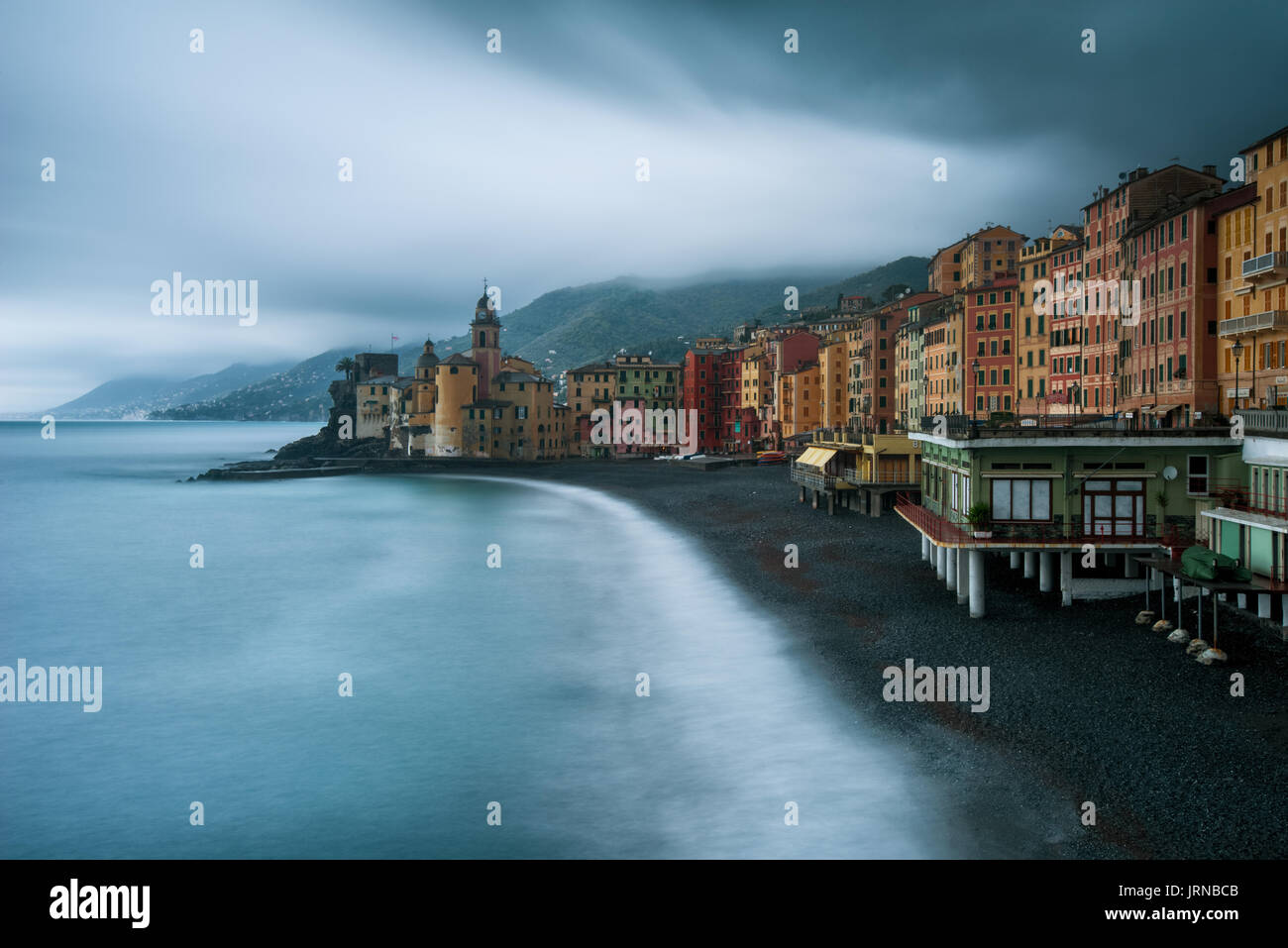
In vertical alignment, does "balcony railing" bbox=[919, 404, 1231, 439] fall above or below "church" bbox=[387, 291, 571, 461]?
below

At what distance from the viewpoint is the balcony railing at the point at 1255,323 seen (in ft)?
138

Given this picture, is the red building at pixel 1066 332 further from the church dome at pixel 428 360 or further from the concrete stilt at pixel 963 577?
the church dome at pixel 428 360

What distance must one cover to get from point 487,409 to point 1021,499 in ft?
383

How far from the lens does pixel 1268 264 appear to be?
4188cm

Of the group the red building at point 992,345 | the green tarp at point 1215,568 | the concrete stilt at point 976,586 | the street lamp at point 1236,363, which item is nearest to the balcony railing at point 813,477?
the red building at point 992,345

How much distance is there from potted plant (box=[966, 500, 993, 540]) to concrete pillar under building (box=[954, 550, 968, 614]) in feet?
8.01

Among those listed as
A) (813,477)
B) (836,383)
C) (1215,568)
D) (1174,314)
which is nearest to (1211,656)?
(1215,568)

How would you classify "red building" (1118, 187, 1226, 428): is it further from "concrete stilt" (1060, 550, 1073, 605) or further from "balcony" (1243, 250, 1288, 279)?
"concrete stilt" (1060, 550, 1073, 605)

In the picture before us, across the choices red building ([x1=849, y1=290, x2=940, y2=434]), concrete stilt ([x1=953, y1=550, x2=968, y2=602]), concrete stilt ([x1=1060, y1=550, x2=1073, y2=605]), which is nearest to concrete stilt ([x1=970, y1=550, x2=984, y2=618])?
concrete stilt ([x1=953, y1=550, x2=968, y2=602])

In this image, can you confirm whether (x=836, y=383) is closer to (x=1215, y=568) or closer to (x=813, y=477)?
(x=813, y=477)

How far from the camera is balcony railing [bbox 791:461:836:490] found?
211ft

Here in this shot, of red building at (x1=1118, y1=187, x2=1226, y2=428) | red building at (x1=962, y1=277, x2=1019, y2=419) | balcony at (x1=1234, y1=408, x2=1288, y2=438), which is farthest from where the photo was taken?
red building at (x1=962, y1=277, x2=1019, y2=419)
